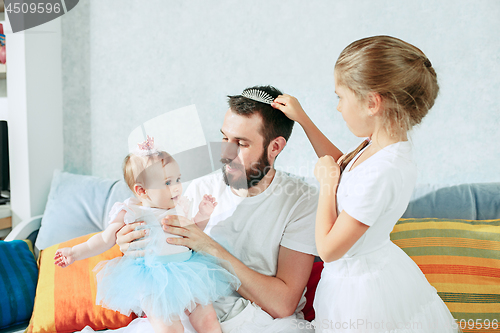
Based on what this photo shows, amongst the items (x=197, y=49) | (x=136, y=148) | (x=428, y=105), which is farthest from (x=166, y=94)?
(x=428, y=105)

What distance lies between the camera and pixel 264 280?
41.9 inches

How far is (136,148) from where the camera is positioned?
3.15 ft

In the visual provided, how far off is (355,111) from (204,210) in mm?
548

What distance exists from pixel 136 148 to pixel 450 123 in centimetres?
132

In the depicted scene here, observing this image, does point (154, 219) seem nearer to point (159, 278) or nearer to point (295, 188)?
point (159, 278)

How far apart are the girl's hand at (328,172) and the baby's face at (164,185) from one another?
1.36 feet

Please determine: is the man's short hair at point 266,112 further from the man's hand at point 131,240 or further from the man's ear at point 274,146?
the man's hand at point 131,240

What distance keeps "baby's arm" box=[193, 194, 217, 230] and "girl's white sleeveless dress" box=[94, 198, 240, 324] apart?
0.22 feet

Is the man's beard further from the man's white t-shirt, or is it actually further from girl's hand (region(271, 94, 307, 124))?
girl's hand (region(271, 94, 307, 124))

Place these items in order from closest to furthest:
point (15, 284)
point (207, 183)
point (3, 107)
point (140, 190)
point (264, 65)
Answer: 1. point (140, 190)
2. point (207, 183)
3. point (15, 284)
4. point (264, 65)
5. point (3, 107)

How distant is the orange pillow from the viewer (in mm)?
1302

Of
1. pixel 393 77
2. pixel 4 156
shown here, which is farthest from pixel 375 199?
pixel 4 156

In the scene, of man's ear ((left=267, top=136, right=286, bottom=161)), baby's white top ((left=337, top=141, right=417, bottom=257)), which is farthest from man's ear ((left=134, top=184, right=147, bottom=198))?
baby's white top ((left=337, top=141, right=417, bottom=257))

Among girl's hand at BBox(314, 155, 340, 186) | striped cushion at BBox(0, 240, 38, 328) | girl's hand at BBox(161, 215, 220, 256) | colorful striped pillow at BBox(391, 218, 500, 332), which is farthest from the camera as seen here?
striped cushion at BBox(0, 240, 38, 328)
